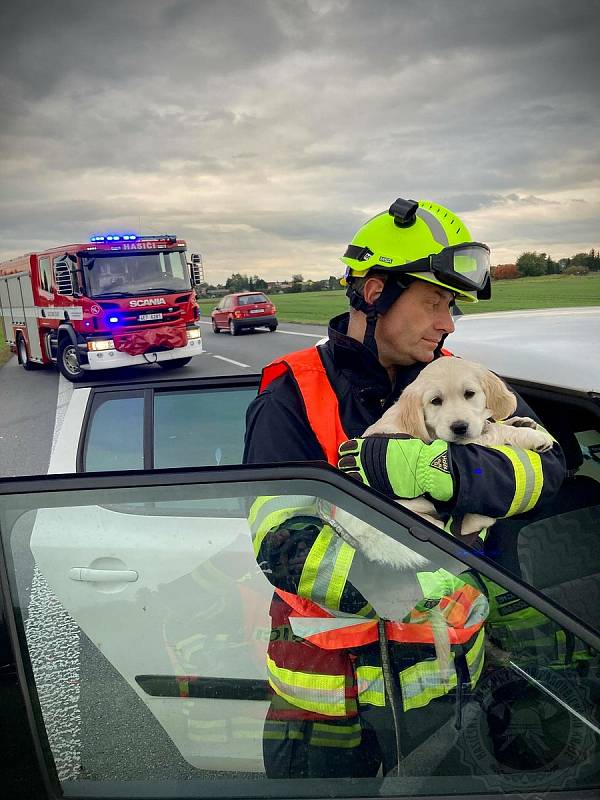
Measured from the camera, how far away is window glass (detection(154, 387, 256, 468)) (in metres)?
3.28

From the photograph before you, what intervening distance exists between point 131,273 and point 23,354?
7062mm

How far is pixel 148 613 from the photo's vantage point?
55.0 inches

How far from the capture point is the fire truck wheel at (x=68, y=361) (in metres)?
17.6

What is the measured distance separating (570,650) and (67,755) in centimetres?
96

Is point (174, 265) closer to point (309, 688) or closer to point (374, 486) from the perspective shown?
point (374, 486)

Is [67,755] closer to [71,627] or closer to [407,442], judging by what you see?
[71,627]

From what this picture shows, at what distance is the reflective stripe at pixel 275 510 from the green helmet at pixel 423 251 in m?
0.97

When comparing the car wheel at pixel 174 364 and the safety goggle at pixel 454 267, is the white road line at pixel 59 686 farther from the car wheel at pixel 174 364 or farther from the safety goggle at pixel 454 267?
the car wheel at pixel 174 364

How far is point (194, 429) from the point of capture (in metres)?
3.35

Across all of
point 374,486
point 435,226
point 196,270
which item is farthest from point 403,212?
point 196,270

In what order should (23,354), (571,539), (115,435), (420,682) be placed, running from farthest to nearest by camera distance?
(23,354)
(115,435)
(571,539)
(420,682)

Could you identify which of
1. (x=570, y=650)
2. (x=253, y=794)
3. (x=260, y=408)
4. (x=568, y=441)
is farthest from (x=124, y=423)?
(x=570, y=650)

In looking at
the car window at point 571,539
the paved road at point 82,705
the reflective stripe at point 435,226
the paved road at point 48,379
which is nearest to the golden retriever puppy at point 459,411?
the reflective stripe at point 435,226

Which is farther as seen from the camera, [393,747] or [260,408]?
[260,408]
